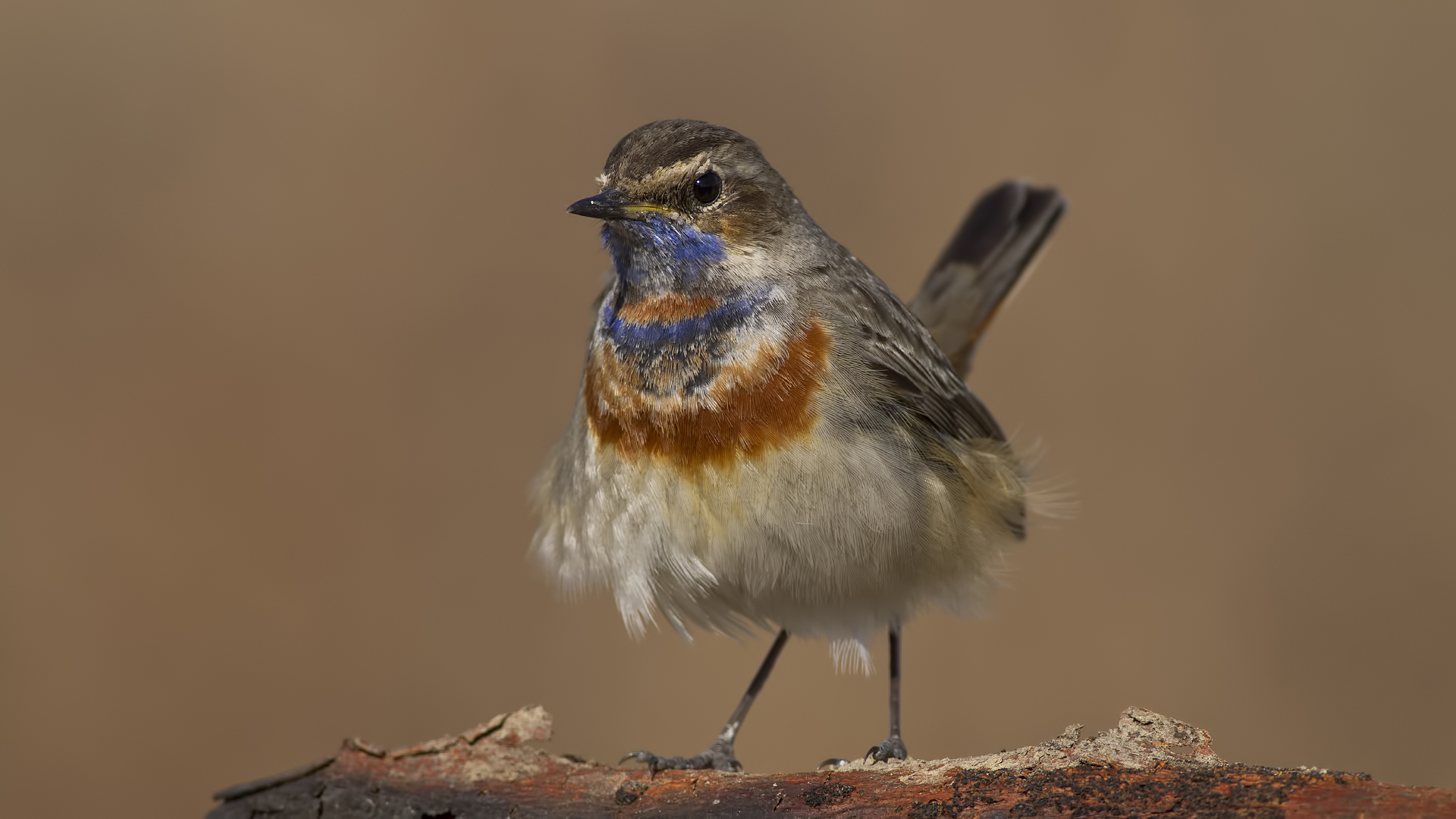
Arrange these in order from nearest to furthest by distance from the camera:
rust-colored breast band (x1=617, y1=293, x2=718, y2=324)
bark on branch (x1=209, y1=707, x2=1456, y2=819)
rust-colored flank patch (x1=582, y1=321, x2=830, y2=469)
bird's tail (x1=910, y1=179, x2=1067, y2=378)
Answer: bark on branch (x1=209, y1=707, x2=1456, y2=819) → rust-colored flank patch (x1=582, y1=321, x2=830, y2=469) → rust-colored breast band (x1=617, y1=293, x2=718, y2=324) → bird's tail (x1=910, y1=179, x2=1067, y2=378)

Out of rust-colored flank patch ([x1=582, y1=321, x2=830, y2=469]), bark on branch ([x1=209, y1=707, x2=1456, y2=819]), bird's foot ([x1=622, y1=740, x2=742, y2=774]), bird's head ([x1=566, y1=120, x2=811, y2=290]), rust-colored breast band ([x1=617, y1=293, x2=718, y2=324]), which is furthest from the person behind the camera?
rust-colored breast band ([x1=617, y1=293, x2=718, y2=324])

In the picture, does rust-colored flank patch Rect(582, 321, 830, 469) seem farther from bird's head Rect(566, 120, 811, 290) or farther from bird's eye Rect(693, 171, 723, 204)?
bird's eye Rect(693, 171, 723, 204)

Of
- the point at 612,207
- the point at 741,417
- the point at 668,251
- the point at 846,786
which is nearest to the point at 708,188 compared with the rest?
the point at 668,251

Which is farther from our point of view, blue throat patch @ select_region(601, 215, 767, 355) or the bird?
blue throat patch @ select_region(601, 215, 767, 355)

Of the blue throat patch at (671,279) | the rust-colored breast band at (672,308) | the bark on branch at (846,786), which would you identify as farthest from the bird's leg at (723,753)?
the rust-colored breast band at (672,308)

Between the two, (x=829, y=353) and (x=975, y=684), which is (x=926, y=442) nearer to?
(x=829, y=353)

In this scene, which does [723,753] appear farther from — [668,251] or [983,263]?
[983,263]

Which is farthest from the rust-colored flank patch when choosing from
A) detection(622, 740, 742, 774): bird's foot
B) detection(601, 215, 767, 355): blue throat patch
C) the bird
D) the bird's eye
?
detection(622, 740, 742, 774): bird's foot
